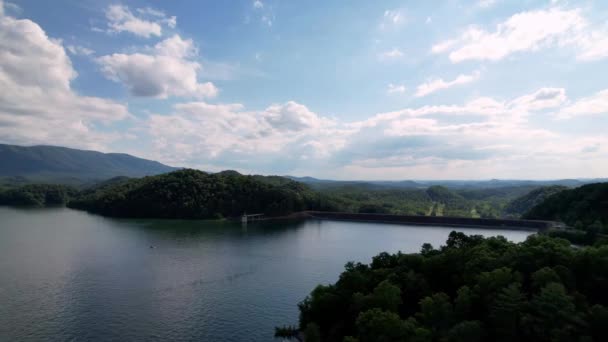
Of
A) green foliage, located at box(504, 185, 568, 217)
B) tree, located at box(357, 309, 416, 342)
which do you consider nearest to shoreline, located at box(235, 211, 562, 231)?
green foliage, located at box(504, 185, 568, 217)

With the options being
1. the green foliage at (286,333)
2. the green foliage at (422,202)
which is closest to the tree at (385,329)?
the green foliage at (286,333)

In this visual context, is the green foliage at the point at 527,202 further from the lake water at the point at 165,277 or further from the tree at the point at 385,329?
the tree at the point at 385,329

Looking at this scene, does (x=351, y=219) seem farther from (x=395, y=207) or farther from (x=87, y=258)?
(x=87, y=258)

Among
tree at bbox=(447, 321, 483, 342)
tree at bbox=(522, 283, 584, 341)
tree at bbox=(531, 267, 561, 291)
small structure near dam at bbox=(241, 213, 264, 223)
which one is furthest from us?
small structure near dam at bbox=(241, 213, 264, 223)

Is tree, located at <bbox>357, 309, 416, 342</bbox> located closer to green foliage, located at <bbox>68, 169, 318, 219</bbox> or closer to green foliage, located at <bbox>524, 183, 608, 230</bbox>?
green foliage, located at <bbox>524, 183, 608, 230</bbox>

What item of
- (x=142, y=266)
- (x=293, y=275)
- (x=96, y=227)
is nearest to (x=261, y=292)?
(x=293, y=275)
